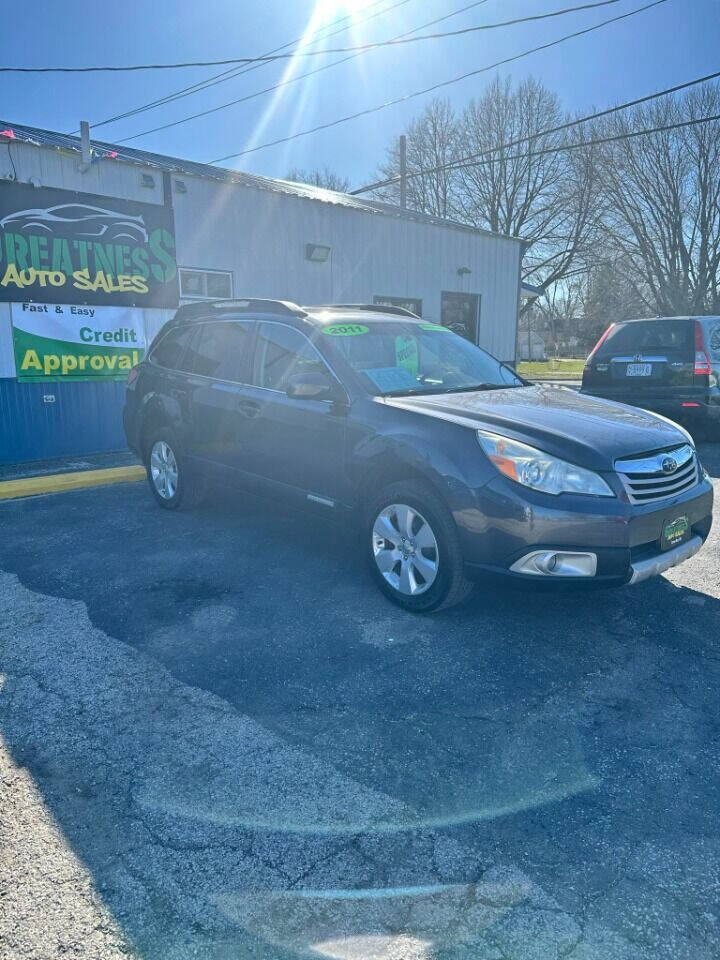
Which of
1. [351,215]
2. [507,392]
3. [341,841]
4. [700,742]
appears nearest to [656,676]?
[700,742]

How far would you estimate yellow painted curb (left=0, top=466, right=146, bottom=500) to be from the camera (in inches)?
279

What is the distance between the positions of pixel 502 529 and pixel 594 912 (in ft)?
5.96

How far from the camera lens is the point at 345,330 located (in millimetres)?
4793

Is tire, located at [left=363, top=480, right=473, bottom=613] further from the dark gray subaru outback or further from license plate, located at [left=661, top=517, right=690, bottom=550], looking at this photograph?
license plate, located at [left=661, top=517, right=690, bottom=550]

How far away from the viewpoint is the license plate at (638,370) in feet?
28.8

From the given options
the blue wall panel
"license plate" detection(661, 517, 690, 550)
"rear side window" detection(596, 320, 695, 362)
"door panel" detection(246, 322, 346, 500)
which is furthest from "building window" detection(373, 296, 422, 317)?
"license plate" detection(661, 517, 690, 550)

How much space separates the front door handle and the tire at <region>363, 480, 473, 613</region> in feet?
4.40

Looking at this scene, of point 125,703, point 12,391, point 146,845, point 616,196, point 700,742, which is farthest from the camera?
point 616,196

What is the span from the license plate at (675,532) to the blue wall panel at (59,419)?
789 centimetres

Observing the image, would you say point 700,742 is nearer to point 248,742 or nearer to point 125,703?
point 248,742

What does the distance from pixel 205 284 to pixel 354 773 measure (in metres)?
9.19

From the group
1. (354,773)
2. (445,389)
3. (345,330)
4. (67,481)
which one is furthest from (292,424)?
(67,481)

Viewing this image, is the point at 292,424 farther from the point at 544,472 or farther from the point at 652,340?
the point at 652,340

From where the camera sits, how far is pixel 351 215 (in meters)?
12.2
